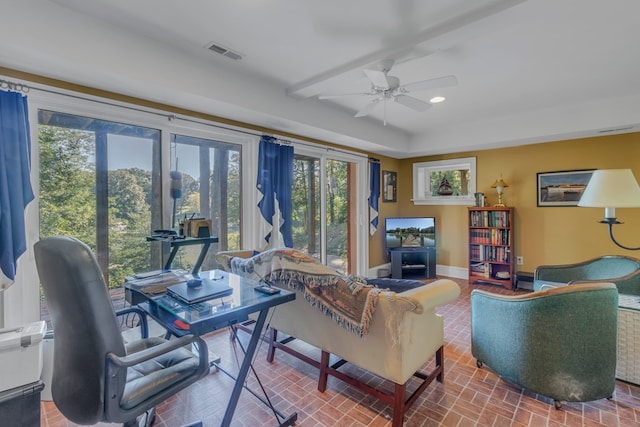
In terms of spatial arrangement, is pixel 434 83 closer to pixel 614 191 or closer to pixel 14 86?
pixel 614 191

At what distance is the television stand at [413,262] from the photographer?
5.15m

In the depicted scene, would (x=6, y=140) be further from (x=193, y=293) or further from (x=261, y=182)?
(x=261, y=182)

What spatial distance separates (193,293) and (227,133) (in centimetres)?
217

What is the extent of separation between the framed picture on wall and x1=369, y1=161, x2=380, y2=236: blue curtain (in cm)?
37

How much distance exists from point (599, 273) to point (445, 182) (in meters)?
2.78

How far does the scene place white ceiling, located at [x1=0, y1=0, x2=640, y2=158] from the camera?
191 centimetres

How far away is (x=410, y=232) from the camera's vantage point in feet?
17.8

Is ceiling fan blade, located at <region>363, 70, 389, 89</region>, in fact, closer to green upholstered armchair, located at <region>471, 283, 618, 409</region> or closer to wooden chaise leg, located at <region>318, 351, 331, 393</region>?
green upholstered armchair, located at <region>471, 283, 618, 409</region>

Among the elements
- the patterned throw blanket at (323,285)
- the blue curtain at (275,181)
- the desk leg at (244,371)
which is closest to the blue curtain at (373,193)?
the blue curtain at (275,181)

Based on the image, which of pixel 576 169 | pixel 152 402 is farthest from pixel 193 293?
pixel 576 169

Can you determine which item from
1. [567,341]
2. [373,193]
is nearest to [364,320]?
[567,341]

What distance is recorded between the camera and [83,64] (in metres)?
2.01

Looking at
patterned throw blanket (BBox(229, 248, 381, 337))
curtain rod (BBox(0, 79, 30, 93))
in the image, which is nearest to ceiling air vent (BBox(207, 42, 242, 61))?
curtain rod (BBox(0, 79, 30, 93))

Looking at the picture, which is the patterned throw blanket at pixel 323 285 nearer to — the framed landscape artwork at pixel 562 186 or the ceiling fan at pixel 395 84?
the ceiling fan at pixel 395 84
